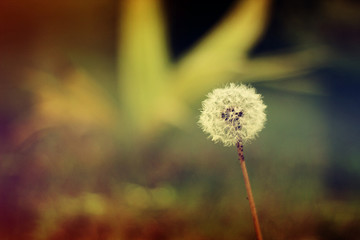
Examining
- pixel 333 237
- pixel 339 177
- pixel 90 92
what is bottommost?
pixel 333 237

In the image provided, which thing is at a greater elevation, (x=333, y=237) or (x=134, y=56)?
(x=134, y=56)

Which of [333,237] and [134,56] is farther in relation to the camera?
[134,56]

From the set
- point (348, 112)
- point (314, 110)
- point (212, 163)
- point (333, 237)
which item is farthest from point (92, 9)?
point (333, 237)

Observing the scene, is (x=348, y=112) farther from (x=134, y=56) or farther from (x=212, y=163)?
(x=134, y=56)
